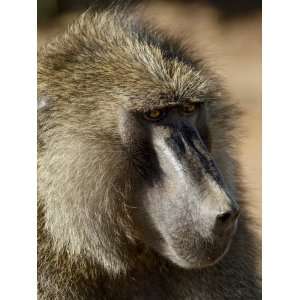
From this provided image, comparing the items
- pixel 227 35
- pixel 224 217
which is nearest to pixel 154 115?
pixel 224 217

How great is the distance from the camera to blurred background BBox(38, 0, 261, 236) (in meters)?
2.85

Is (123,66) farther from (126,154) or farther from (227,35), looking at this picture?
(227,35)

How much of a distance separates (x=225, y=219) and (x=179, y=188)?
8.8 inches

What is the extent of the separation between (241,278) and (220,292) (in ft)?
0.41

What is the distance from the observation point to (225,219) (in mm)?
2283

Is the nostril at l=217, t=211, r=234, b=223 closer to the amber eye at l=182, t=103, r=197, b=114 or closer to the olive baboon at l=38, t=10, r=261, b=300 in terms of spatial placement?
the olive baboon at l=38, t=10, r=261, b=300

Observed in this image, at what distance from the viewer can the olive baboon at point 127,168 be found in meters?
2.43

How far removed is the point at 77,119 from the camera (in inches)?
102

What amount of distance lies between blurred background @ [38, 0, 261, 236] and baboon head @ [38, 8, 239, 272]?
21 cm

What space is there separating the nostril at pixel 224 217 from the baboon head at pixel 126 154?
0.12m

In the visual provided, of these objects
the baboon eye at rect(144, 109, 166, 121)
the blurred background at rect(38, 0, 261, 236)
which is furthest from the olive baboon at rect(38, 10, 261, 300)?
the blurred background at rect(38, 0, 261, 236)

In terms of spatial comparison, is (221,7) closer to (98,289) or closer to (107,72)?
(107,72)

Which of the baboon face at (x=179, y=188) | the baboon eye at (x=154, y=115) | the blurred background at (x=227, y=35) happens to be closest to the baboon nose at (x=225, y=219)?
the baboon face at (x=179, y=188)
